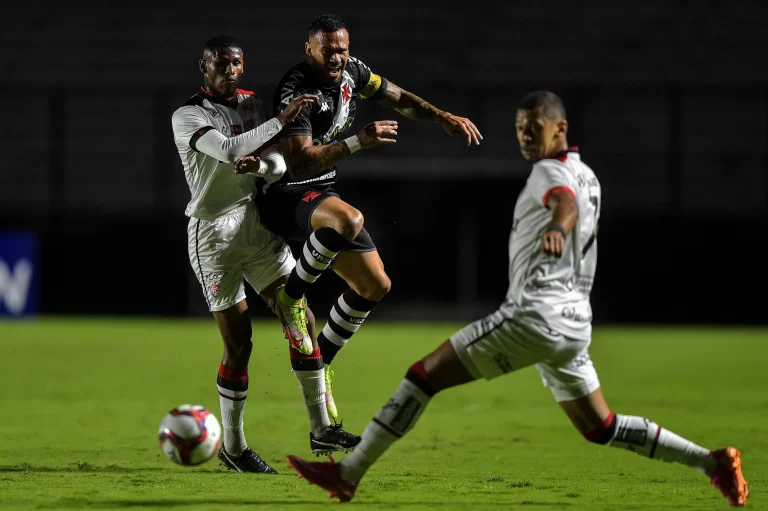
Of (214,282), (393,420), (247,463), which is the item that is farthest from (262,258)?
(393,420)

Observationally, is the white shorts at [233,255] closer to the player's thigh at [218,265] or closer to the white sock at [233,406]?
the player's thigh at [218,265]

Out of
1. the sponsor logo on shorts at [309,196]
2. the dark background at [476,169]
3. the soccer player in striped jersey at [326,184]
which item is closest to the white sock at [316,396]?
the soccer player in striped jersey at [326,184]

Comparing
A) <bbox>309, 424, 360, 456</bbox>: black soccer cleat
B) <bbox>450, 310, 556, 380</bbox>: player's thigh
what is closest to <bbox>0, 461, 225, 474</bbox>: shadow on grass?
<bbox>309, 424, 360, 456</bbox>: black soccer cleat

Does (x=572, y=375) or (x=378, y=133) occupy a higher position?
(x=378, y=133)

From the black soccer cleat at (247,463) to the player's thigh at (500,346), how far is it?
192 centimetres

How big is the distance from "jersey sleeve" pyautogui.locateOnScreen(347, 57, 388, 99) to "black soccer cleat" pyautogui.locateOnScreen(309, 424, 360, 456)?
210cm

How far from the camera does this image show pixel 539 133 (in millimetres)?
4645

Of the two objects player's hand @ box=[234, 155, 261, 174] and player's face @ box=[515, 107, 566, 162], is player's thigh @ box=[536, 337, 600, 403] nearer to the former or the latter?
player's face @ box=[515, 107, 566, 162]

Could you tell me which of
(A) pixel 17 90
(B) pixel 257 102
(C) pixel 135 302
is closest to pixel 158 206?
(C) pixel 135 302

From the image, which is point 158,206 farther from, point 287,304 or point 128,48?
point 287,304

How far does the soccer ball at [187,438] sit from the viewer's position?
544 centimetres

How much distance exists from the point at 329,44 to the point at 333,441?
2.26 meters

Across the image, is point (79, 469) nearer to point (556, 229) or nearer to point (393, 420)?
point (393, 420)

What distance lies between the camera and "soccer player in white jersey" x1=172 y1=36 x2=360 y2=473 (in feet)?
20.0
